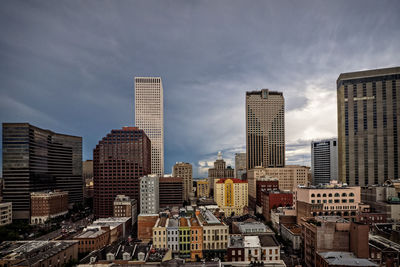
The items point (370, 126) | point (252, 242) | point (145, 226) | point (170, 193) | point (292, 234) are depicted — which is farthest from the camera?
point (370, 126)

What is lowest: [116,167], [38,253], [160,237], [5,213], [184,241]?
[5,213]

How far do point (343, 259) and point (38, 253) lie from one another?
8028 cm

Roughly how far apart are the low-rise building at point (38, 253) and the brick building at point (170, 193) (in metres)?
98.7

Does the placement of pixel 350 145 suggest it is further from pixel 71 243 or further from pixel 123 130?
pixel 71 243

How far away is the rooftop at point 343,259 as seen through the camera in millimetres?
56875

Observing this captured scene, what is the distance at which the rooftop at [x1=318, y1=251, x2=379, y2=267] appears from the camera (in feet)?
187

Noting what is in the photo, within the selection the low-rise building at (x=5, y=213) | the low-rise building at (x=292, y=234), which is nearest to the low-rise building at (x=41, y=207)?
the low-rise building at (x=5, y=213)

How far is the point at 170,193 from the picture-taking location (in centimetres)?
18500

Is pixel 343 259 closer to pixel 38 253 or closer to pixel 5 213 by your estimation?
pixel 38 253

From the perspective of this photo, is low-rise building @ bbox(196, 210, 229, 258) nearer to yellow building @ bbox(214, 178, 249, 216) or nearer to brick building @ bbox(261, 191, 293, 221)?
brick building @ bbox(261, 191, 293, 221)

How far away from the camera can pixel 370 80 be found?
186000 millimetres

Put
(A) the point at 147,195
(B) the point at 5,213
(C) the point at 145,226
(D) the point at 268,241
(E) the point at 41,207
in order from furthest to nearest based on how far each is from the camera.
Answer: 1. (E) the point at 41,207
2. (B) the point at 5,213
3. (A) the point at 147,195
4. (C) the point at 145,226
5. (D) the point at 268,241

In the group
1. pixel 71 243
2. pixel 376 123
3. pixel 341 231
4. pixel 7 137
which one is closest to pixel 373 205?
pixel 341 231

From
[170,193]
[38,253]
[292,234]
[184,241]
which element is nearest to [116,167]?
[170,193]
